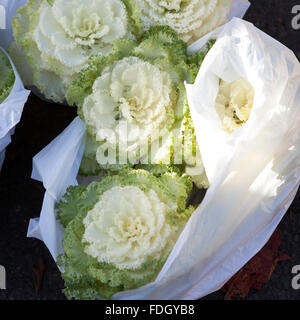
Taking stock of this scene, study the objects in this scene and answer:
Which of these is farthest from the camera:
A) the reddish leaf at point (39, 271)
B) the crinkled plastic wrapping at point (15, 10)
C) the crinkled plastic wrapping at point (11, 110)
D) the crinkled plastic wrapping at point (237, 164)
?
the reddish leaf at point (39, 271)

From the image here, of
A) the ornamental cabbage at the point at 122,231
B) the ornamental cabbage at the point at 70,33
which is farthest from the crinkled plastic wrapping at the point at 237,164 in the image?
the ornamental cabbage at the point at 70,33

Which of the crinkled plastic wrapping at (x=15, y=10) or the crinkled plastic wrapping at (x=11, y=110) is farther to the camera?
the crinkled plastic wrapping at (x=15, y=10)

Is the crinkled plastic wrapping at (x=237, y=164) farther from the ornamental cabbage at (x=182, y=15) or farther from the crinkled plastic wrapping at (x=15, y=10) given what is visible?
the crinkled plastic wrapping at (x=15, y=10)

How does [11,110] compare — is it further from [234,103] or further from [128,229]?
[234,103]

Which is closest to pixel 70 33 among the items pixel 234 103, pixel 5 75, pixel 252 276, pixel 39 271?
pixel 5 75

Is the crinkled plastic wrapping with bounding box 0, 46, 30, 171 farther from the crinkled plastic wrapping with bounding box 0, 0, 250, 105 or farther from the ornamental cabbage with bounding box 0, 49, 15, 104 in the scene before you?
the crinkled plastic wrapping with bounding box 0, 0, 250, 105

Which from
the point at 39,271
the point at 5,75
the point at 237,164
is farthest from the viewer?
the point at 39,271
